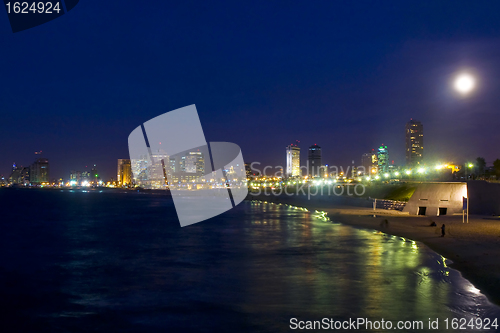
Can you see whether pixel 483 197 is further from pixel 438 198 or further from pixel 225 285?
pixel 225 285

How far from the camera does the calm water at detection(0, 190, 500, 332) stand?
394 inches

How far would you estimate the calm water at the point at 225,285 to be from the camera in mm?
10000

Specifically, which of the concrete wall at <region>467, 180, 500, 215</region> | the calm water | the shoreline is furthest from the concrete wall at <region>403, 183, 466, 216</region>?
the calm water

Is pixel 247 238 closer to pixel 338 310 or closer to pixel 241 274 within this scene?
pixel 241 274

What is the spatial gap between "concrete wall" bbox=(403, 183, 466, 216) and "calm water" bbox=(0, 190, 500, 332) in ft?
41.9

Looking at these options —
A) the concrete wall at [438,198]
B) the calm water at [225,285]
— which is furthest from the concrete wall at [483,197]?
the calm water at [225,285]

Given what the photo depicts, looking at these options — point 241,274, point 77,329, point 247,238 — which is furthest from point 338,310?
point 247,238

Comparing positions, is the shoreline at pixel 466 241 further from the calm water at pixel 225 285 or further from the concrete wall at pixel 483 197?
the concrete wall at pixel 483 197

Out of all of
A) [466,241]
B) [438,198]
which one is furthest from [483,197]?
[466,241]

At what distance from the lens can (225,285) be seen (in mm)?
13445

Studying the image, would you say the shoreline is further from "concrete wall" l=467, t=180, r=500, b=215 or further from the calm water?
"concrete wall" l=467, t=180, r=500, b=215

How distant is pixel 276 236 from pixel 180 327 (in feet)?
56.0

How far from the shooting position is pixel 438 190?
34875 mm

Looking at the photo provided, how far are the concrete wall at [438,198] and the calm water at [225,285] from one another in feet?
41.9
